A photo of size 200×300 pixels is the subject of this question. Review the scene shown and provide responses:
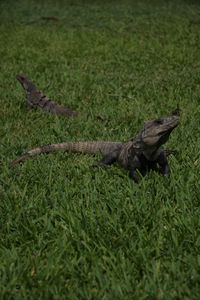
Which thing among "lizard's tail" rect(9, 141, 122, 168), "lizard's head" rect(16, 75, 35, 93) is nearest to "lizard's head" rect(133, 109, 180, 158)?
"lizard's tail" rect(9, 141, 122, 168)

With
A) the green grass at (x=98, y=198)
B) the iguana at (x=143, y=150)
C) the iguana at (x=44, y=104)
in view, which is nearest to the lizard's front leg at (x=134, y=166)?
the iguana at (x=143, y=150)

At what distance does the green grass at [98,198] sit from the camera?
108 inches

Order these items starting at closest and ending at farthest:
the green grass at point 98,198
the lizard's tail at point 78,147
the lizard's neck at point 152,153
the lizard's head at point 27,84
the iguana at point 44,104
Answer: the green grass at point 98,198
the lizard's neck at point 152,153
the lizard's tail at point 78,147
the iguana at point 44,104
the lizard's head at point 27,84

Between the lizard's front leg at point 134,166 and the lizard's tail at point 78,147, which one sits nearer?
the lizard's front leg at point 134,166

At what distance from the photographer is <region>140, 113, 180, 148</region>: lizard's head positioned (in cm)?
377

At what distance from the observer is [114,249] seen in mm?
3010

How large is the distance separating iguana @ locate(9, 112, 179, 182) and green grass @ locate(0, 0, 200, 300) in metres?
0.12

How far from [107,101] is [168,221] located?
4.22 metres

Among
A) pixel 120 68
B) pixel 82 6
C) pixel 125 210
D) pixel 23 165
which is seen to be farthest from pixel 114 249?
pixel 82 6

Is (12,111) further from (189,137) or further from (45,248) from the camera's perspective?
(45,248)

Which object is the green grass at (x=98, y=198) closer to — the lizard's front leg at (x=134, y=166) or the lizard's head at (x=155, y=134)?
the lizard's front leg at (x=134, y=166)

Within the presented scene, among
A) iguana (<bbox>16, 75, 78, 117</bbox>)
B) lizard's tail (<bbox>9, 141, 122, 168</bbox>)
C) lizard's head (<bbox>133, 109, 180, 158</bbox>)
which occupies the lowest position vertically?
iguana (<bbox>16, 75, 78, 117</bbox>)

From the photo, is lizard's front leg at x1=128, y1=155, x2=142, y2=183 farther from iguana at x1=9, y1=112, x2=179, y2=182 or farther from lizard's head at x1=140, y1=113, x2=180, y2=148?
lizard's head at x1=140, y1=113, x2=180, y2=148

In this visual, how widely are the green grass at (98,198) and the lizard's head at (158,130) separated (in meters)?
0.35
